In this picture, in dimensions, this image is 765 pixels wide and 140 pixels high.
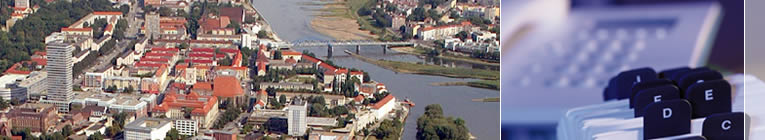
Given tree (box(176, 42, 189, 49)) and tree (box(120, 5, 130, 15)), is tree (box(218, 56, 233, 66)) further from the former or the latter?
tree (box(120, 5, 130, 15))

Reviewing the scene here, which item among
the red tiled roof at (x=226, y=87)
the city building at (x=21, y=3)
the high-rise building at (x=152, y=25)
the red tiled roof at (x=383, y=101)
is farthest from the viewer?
the city building at (x=21, y=3)

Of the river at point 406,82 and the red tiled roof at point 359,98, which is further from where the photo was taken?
the red tiled roof at point 359,98

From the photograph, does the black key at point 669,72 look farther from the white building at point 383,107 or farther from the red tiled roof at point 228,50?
the red tiled roof at point 228,50

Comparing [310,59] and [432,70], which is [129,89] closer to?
[310,59]

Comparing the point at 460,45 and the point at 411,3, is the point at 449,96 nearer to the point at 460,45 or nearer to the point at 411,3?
the point at 460,45

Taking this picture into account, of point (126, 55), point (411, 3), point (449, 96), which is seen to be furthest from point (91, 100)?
point (411, 3)

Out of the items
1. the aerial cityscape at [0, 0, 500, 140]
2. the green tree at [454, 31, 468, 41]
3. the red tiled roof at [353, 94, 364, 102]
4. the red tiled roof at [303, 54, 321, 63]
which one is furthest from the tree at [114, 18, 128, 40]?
the red tiled roof at [353, 94, 364, 102]

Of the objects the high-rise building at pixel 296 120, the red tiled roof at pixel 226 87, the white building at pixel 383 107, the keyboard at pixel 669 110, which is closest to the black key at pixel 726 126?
the keyboard at pixel 669 110
